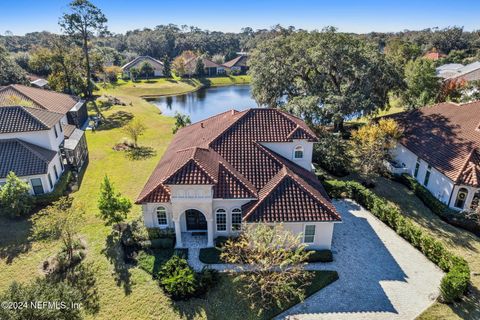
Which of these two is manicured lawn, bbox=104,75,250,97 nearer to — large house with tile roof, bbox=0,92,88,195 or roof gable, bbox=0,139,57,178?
large house with tile roof, bbox=0,92,88,195

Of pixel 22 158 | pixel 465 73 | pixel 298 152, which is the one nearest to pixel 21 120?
pixel 22 158

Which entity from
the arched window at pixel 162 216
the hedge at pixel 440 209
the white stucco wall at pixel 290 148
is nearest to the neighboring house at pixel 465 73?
the hedge at pixel 440 209

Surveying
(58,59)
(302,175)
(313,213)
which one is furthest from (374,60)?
(58,59)

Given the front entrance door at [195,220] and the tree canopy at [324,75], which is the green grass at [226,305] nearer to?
the front entrance door at [195,220]

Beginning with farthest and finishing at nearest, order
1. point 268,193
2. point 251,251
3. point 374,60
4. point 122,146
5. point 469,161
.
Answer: point 122,146 → point 374,60 → point 469,161 → point 268,193 → point 251,251

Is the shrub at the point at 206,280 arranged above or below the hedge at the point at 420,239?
below

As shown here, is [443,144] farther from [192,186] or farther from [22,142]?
[22,142]
